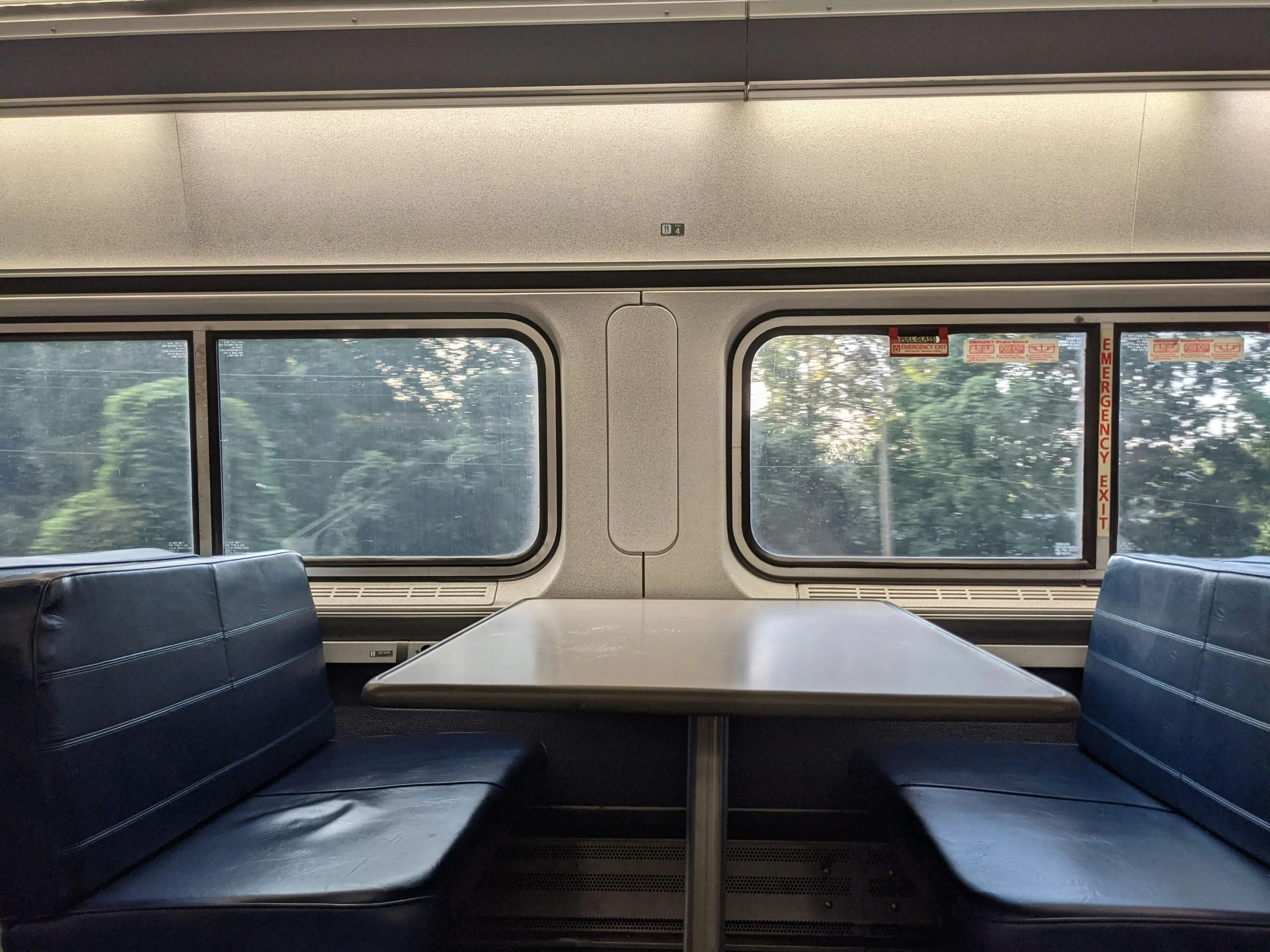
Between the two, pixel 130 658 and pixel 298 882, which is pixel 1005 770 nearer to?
pixel 298 882

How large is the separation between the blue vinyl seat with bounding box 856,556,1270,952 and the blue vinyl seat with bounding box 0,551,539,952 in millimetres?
1057

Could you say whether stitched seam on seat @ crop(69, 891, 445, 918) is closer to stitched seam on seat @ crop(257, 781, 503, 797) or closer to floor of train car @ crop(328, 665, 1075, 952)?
stitched seam on seat @ crop(257, 781, 503, 797)

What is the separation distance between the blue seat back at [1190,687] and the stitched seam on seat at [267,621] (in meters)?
2.26

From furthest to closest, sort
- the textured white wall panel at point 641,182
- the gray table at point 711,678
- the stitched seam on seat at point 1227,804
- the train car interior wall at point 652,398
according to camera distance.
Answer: the textured white wall panel at point 641,182 → the train car interior wall at point 652,398 → the stitched seam on seat at point 1227,804 → the gray table at point 711,678

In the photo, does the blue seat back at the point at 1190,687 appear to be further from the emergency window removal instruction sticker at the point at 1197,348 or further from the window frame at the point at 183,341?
the window frame at the point at 183,341

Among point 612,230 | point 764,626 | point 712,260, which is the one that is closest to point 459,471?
point 612,230

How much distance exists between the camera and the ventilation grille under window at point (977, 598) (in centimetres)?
234

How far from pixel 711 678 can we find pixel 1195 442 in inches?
88.8

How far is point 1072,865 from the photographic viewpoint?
136 centimetres

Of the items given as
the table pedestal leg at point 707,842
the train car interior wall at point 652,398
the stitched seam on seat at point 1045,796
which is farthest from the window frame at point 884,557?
the table pedestal leg at point 707,842

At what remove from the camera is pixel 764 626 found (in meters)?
1.75

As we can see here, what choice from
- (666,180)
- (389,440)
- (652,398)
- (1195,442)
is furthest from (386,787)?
(1195,442)

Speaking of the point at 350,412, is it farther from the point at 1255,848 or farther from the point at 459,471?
the point at 1255,848

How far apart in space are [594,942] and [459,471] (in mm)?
1605
